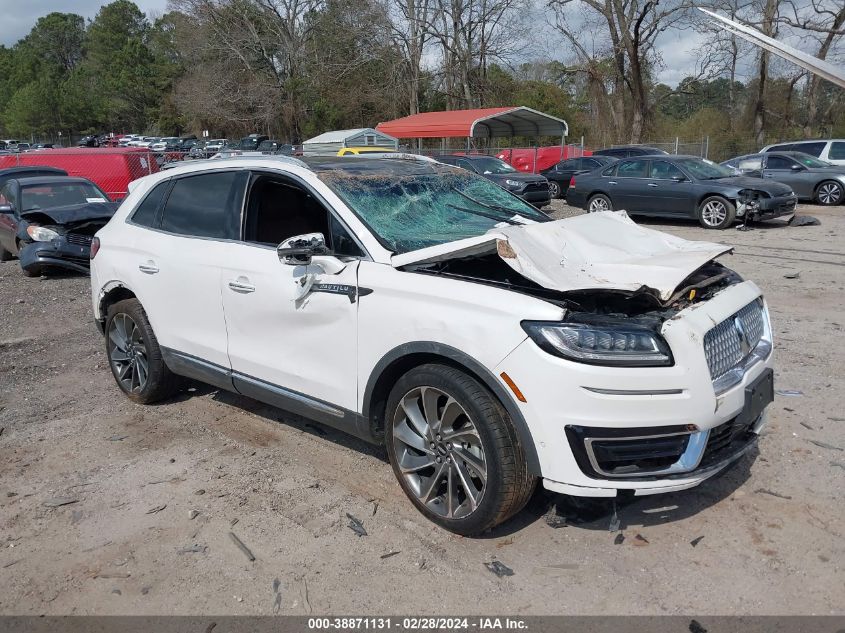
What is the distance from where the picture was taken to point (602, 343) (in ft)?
9.58

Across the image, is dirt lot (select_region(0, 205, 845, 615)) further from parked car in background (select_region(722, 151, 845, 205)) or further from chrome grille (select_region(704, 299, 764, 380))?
parked car in background (select_region(722, 151, 845, 205))

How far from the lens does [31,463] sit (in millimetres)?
4398

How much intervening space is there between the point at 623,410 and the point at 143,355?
3625 millimetres

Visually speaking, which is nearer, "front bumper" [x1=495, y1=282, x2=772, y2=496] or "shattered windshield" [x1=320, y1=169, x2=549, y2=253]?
"front bumper" [x1=495, y1=282, x2=772, y2=496]

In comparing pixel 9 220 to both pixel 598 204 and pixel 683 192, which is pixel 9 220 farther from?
pixel 683 192

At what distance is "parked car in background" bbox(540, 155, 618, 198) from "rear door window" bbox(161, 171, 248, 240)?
1827cm

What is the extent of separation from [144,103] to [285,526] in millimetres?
84516

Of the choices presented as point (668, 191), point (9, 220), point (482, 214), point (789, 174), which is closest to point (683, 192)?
point (668, 191)

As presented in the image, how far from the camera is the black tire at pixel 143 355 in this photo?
196 inches

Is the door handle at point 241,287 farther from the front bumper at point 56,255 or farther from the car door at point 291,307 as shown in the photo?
the front bumper at point 56,255

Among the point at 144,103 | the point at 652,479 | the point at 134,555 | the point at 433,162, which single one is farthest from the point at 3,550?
the point at 144,103

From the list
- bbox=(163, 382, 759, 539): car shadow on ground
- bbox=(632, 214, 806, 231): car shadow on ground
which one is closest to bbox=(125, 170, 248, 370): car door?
bbox=(163, 382, 759, 539): car shadow on ground

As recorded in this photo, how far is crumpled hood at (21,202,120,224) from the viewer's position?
34.6 feet

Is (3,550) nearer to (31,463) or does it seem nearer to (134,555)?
(134,555)
